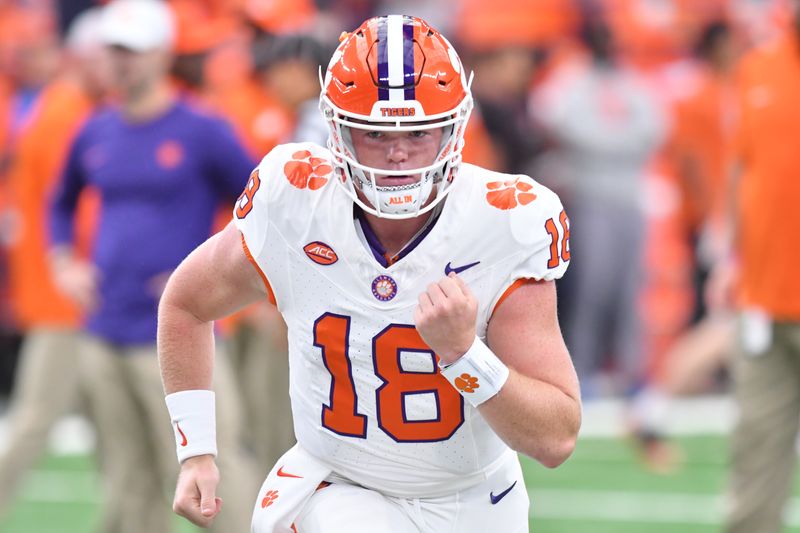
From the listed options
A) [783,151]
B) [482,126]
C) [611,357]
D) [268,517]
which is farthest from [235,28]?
[268,517]

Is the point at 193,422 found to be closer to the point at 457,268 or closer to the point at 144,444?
the point at 457,268

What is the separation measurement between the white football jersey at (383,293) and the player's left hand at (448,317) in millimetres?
221

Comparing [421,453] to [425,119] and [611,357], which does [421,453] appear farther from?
[611,357]

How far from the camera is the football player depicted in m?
3.47

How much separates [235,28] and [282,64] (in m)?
3.68

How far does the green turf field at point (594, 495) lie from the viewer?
7574 millimetres

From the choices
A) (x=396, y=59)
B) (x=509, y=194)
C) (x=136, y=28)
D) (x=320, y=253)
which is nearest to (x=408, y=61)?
(x=396, y=59)

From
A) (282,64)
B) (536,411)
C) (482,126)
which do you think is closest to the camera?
(536,411)

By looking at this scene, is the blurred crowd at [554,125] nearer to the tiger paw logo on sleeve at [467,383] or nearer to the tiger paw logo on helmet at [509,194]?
the tiger paw logo on helmet at [509,194]

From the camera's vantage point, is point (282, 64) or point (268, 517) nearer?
point (268, 517)

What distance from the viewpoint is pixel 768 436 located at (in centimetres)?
590

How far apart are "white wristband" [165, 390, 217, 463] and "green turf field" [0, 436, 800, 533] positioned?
3.82 m

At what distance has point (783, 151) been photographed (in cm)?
593

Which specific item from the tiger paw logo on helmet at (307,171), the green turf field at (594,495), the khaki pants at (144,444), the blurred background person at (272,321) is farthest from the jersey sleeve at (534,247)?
the green turf field at (594,495)
